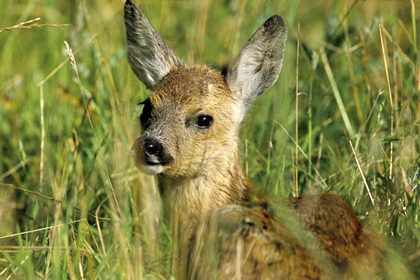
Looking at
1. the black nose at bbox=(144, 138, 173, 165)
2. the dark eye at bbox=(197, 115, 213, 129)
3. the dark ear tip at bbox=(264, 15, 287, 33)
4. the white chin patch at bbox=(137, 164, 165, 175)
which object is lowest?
the white chin patch at bbox=(137, 164, 165, 175)

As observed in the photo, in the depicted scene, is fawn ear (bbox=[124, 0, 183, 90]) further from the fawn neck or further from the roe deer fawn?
the fawn neck

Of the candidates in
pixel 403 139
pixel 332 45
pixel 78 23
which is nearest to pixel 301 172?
pixel 403 139

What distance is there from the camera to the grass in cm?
484

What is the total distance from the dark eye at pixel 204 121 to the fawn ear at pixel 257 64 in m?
0.47

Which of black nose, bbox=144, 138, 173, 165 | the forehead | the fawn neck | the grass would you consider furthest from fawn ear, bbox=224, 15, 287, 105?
black nose, bbox=144, 138, 173, 165

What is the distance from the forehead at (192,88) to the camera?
211 inches

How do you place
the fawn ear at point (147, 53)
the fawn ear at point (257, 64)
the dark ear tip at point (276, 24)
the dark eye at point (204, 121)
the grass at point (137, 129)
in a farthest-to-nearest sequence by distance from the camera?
the fawn ear at point (147, 53) < the fawn ear at point (257, 64) < the dark ear tip at point (276, 24) < the dark eye at point (204, 121) < the grass at point (137, 129)

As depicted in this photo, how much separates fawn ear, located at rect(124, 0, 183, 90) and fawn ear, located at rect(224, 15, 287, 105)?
500mm

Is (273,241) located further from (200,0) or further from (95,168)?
(200,0)

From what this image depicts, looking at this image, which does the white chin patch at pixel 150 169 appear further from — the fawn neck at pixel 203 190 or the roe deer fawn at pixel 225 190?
the fawn neck at pixel 203 190

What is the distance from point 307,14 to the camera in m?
8.76

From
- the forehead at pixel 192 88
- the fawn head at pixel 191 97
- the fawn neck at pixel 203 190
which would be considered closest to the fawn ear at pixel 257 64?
the fawn head at pixel 191 97

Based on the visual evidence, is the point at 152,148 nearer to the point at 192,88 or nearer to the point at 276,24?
the point at 192,88

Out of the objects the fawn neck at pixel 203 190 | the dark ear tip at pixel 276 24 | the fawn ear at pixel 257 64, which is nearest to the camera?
the fawn neck at pixel 203 190
